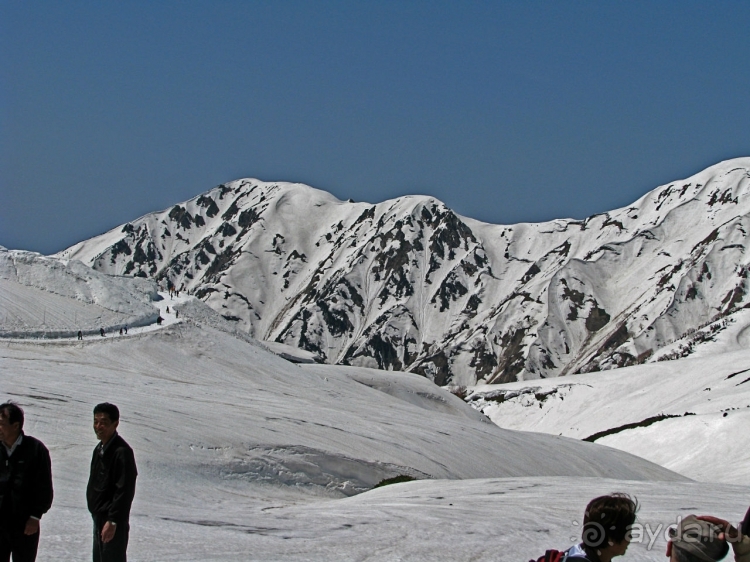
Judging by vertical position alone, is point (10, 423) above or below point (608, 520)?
above

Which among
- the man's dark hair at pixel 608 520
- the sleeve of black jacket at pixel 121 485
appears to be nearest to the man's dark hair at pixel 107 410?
the sleeve of black jacket at pixel 121 485

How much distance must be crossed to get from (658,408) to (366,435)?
72.6m

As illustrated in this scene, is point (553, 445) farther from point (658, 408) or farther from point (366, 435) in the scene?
point (658, 408)

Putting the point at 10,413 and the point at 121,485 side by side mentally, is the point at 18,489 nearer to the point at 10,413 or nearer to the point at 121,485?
the point at 10,413

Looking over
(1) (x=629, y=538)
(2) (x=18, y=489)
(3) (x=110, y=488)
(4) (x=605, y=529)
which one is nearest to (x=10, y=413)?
(2) (x=18, y=489)

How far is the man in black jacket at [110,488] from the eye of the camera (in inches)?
462

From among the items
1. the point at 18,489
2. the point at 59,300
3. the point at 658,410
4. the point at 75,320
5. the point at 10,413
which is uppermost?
the point at 658,410

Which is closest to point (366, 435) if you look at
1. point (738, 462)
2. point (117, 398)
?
point (117, 398)

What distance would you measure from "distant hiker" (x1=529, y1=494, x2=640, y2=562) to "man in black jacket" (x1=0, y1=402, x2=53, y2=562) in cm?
645

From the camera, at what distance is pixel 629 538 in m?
8.37

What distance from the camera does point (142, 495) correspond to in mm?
27578

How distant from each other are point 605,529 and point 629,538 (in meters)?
0.24

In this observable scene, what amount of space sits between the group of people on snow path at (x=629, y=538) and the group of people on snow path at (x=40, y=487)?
17.9 ft

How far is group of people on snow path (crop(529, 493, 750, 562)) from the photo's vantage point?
760 centimetres
